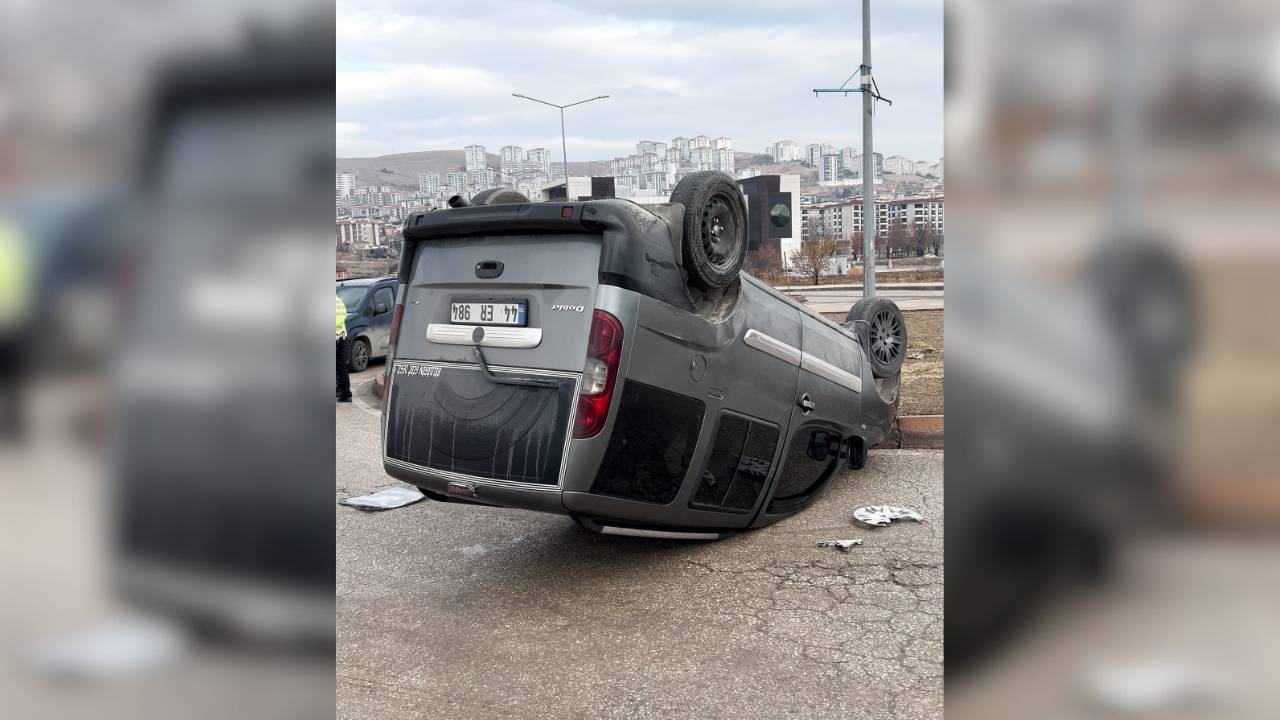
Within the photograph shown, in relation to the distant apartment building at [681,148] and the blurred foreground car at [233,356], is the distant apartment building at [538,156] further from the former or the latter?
the blurred foreground car at [233,356]

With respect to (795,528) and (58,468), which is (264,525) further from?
(795,528)

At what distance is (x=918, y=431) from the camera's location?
27.0ft

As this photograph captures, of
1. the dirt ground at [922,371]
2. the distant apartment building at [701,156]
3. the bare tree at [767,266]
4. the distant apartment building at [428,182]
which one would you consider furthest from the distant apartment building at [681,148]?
the dirt ground at [922,371]

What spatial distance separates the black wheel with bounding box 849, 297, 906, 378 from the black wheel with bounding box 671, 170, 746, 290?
2.00 m

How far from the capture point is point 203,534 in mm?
1184

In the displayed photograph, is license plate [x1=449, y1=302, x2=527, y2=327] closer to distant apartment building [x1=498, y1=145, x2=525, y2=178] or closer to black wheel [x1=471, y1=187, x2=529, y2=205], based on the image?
black wheel [x1=471, y1=187, x2=529, y2=205]

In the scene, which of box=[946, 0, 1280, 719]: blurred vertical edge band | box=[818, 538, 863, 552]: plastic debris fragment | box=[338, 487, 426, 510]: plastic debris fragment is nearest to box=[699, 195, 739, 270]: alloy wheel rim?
box=[818, 538, 863, 552]: plastic debris fragment

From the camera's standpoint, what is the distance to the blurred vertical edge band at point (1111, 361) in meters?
1.21

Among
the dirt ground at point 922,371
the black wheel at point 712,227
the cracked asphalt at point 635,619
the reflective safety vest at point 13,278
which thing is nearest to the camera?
the reflective safety vest at point 13,278

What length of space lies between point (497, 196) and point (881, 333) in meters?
3.31

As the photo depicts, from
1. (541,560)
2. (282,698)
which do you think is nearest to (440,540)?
(541,560)

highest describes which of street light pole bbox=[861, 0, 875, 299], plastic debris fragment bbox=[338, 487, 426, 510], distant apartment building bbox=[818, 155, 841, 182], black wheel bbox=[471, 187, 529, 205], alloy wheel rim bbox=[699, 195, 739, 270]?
distant apartment building bbox=[818, 155, 841, 182]

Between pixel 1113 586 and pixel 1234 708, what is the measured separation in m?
0.21

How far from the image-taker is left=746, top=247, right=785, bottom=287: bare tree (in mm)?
42625
